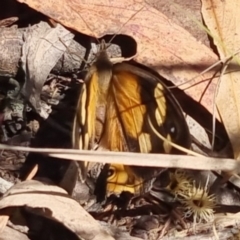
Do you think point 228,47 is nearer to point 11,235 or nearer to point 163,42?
point 163,42

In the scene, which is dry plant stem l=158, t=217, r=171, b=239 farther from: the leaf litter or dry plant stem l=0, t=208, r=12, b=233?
dry plant stem l=0, t=208, r=12, b=233

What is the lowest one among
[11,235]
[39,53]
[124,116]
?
[11,235]

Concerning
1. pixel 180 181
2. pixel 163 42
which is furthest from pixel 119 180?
pixel 163 42

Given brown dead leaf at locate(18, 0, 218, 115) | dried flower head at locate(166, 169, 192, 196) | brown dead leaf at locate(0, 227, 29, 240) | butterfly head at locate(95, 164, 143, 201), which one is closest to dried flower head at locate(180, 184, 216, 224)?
dried flower head at locate(166, 169, 192, 196)

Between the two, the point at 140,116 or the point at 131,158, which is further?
the point at 140,116

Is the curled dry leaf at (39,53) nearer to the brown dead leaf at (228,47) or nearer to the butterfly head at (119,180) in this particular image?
the butterfly head at (119,180)

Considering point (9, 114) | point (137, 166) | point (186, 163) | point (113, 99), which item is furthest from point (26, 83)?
point (186, 163)
